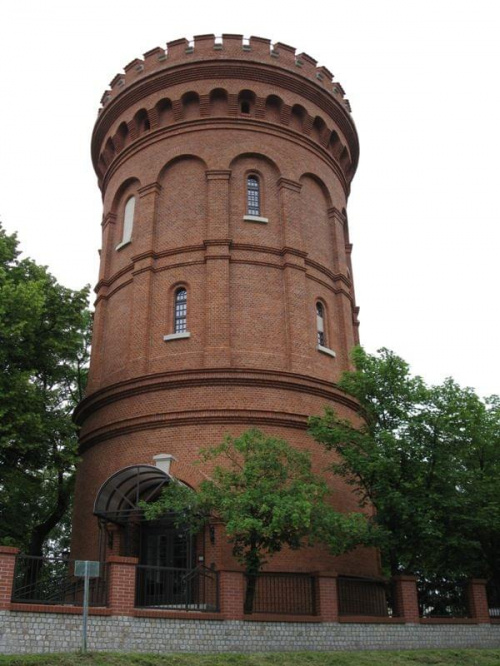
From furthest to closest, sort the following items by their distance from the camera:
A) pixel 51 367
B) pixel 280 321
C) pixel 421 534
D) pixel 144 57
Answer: pixel 144 57
pixel 280 321
pixel 51 367
pixel 421 534

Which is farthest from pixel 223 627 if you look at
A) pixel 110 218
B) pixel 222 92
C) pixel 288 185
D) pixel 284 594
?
pixel 222 92

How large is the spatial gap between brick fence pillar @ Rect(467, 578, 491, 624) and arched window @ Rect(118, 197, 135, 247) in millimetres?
15419

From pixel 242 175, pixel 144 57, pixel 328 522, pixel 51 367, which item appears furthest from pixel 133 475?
pixel 144 57

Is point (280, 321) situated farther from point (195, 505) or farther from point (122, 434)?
point (195, 505)

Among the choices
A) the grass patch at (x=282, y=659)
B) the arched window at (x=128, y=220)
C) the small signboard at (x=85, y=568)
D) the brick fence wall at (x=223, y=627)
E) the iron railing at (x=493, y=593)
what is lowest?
the grass patch at (x=282, y=659)

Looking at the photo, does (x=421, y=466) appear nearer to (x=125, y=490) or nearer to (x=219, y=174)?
(x=125, y=490)

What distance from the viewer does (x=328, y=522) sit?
15.7 metres

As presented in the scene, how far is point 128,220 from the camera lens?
25.1 metres

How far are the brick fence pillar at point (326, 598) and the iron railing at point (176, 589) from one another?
7.75 feet

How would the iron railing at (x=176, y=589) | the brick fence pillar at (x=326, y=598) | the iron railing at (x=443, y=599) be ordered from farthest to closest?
1. the iron railing at (x=443, y=599)
2. the brick fence pillar at (x=326, y=598)
3. the iron railing at (x=176, y=589)

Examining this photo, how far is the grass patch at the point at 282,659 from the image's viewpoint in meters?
11.6

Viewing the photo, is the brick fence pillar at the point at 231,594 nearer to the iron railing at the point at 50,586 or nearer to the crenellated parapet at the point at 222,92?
the iron railing at the point at 50,586

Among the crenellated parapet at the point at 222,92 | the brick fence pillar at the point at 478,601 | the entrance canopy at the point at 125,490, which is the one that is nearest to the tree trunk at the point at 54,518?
the entrance canopy at the point at 125,490

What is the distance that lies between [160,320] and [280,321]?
377 cm
